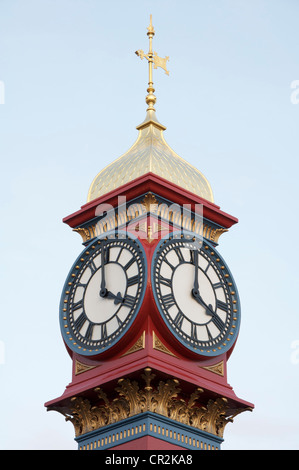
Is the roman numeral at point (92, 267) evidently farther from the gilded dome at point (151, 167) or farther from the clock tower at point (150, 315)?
the gilded dome at point (151, 167)

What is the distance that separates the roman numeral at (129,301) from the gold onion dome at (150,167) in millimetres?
3022

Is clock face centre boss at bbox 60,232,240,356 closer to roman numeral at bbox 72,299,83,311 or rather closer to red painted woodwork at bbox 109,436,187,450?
roman numeral at bbox 72,299,83,311

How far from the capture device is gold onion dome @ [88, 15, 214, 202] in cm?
2925

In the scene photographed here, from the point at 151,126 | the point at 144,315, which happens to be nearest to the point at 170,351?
the point at 144,315

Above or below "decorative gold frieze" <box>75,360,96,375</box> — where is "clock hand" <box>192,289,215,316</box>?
above

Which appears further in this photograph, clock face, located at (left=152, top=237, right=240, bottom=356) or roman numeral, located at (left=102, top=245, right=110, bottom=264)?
roman numeral, located at (left=102, top=245, right=110, bottom=264)

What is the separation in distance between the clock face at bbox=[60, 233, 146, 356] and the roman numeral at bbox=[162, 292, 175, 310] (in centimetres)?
53

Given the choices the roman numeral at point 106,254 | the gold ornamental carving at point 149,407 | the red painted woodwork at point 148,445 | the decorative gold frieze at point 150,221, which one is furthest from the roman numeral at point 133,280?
the red painted woodwork at point 148,445

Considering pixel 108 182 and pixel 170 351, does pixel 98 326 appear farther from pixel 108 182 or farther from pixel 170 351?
pixel 108 182

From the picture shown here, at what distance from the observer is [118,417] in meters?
27.1

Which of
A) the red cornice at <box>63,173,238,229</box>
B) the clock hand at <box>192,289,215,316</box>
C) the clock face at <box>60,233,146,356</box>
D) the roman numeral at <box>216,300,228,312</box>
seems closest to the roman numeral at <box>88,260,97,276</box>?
the clock face at <box>60,233,146,356</box>

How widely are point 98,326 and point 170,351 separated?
167cm

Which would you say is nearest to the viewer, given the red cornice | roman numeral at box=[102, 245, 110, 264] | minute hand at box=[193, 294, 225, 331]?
minute hand at box=[193, 294, 225, 331]

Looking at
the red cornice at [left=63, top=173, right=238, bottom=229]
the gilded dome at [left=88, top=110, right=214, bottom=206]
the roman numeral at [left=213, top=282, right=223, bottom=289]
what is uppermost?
the gilded dome at [left=88, top=110, right=214, bottom=206]
